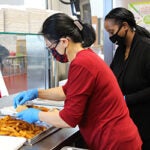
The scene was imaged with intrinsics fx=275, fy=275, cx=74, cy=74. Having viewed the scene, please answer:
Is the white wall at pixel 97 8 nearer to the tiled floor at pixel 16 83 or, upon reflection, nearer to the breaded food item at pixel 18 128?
the tiled floor at pixel 16 83

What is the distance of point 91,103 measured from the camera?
122 cm

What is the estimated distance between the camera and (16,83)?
2.05 metres

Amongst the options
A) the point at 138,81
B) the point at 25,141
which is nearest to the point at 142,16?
the point at 138,81

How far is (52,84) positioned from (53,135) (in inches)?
34.9

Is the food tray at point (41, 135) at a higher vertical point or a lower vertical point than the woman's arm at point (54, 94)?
lower

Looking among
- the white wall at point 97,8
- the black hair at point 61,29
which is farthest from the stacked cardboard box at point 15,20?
the white wall at point 97,8

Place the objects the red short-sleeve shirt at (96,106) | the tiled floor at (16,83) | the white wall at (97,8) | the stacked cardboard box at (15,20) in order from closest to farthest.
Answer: the red short-sleeve shirt at (96,106) < the stacked cardboard box at (15,20) < the tiled floor at (16,83) < the white wall at (97,8)

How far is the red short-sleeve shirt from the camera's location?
3.80 ft

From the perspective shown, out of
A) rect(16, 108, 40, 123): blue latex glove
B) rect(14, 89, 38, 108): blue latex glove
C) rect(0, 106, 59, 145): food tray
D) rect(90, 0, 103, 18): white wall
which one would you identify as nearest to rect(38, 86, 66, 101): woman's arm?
rect(14, 89, 38, 108): blue latex glove

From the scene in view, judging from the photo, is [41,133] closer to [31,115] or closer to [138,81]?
[31,115]

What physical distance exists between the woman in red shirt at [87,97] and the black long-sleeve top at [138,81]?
46 cm

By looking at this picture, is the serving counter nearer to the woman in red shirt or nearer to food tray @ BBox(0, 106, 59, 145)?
food tray @ BBox(0, 106, 59, 145)

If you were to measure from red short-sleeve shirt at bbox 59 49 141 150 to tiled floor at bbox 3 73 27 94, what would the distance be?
0.87 metres

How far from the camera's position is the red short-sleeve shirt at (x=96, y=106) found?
45.6 inches
